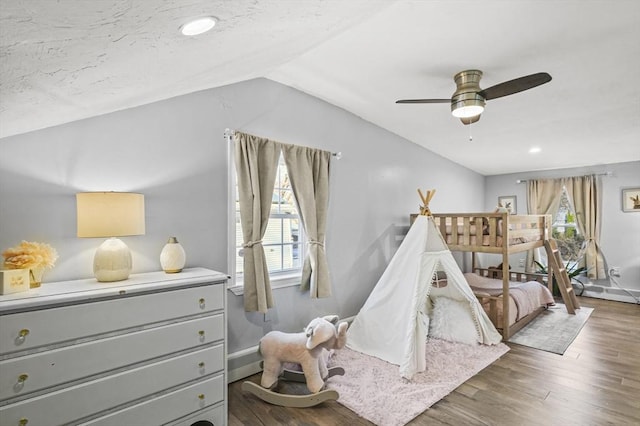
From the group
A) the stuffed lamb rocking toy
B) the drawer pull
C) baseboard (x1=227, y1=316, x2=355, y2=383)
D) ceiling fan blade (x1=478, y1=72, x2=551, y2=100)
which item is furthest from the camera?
baseboard (x1=227, y1=316, x2=355, y2=383)

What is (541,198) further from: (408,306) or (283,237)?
(283,237)

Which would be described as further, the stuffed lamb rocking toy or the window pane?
the window pane

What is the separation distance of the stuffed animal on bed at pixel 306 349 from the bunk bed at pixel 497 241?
2205mm

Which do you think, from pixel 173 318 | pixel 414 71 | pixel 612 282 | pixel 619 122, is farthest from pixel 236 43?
pixel 612 282

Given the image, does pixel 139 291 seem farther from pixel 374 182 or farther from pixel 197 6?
pixel 374 182

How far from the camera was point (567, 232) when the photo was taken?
5.78 m

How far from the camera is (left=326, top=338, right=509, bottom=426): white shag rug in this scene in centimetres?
227

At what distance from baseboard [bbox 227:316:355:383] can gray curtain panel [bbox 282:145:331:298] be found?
769mm

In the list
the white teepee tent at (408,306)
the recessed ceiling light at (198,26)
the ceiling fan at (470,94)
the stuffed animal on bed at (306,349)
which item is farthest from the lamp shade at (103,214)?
the white teepee tent at (408,306)

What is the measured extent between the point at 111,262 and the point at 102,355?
1.67 ft

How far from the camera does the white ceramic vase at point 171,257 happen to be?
2.18m

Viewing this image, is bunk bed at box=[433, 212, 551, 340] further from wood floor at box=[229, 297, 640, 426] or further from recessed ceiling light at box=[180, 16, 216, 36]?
recessed ceiling light at box=[180, 16, 216, 36]

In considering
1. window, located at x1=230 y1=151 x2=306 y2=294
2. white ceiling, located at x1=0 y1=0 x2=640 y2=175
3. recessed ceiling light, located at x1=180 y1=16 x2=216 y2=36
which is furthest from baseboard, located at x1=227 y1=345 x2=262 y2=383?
recessed ceiling light, located at x1=180 y1=16 x2=216 y2=36

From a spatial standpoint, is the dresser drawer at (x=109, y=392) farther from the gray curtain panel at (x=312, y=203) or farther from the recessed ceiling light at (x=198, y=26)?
the recessed ceiling light at (x=198, y=26)
